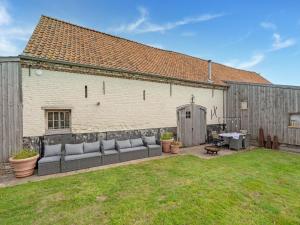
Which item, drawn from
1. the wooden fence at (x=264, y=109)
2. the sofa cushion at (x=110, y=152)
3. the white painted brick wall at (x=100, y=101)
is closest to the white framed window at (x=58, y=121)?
the white painted brick wall at (x=100, y=101)

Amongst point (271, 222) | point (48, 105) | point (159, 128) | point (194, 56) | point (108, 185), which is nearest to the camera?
point (271, 222)

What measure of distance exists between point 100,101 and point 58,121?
199 cm

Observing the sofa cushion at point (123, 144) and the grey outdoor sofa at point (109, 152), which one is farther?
the sofa cushion at point (123, 144)

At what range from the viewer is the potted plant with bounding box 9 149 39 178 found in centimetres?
570

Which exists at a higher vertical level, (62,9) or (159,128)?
(62,9)

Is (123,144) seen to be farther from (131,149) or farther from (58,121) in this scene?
(58,121)

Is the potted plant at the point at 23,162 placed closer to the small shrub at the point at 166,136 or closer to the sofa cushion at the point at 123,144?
the sofa cushion at the point at 123,144

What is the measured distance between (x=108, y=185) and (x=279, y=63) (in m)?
20.3

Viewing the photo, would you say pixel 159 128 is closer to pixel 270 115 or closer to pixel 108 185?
pixel 108 185

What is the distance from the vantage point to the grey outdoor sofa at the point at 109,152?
7.23 m

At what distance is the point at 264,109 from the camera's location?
11.0 meters

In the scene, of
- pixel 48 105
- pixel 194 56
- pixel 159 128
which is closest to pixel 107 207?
pixel 48 105

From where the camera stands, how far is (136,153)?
8031mm

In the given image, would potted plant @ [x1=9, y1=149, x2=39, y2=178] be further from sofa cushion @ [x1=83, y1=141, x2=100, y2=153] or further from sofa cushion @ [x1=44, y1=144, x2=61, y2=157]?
sofa cushion @ [x1=83, y1=141, x2=100, y2=153]
